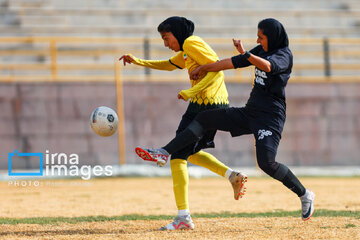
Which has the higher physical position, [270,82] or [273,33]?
[273,33]

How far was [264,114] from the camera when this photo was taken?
6.44 meters

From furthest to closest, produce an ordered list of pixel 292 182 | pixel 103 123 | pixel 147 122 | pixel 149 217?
1. pixel 147 122
2. pixel 149 217
3. pixel 103 123
4. pixel 292 182

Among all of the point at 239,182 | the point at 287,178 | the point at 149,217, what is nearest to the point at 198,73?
the point at 239,182

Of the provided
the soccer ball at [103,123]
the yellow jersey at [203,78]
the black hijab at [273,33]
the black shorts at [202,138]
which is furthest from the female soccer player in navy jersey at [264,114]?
the soccer ball at [103,123]

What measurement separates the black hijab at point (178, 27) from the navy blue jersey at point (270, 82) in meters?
0.80

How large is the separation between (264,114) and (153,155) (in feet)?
3.92

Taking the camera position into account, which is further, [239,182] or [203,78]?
[239,182]

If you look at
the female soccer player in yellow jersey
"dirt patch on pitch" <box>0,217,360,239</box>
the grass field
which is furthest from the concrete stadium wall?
the female soccer player in yellow jersey

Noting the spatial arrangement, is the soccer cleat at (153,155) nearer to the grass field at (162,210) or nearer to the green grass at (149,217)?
the grass field at (162,210)

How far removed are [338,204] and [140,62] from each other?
12.4 ft

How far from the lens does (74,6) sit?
2003 cm

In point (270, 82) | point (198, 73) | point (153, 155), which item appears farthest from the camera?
point (198, 73)

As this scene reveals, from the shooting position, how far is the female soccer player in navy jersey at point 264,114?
20.6ft

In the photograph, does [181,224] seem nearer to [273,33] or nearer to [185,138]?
[185,138]
